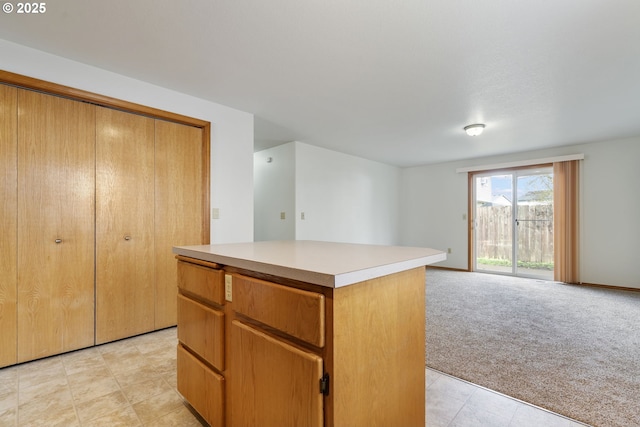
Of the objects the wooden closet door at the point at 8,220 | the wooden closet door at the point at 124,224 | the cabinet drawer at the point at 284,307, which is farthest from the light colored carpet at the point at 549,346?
the wooden closet door at the point at 8,220

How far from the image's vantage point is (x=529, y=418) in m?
1.45

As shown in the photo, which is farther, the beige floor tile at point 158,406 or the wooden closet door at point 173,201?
the wooden closet door at point 173,201

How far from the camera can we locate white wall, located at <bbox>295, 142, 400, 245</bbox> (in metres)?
4.51

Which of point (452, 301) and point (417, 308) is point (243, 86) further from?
point (452, 301)

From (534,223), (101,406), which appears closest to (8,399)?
(101,406)

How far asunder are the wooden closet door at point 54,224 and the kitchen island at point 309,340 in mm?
1505

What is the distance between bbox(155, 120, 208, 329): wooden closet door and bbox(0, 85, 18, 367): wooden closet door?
2.90ft

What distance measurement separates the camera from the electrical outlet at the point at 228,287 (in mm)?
1172

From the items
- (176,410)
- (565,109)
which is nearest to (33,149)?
(176,410)

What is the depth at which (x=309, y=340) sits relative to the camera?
0.85 meters

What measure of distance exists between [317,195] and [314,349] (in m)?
3.90

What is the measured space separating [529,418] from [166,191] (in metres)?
3.05

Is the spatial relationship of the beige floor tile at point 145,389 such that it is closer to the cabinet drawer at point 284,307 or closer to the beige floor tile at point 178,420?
the beige floor tile at point 178,420

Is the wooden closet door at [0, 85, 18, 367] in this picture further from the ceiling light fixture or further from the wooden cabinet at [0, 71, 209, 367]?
the ceiling light fixture
